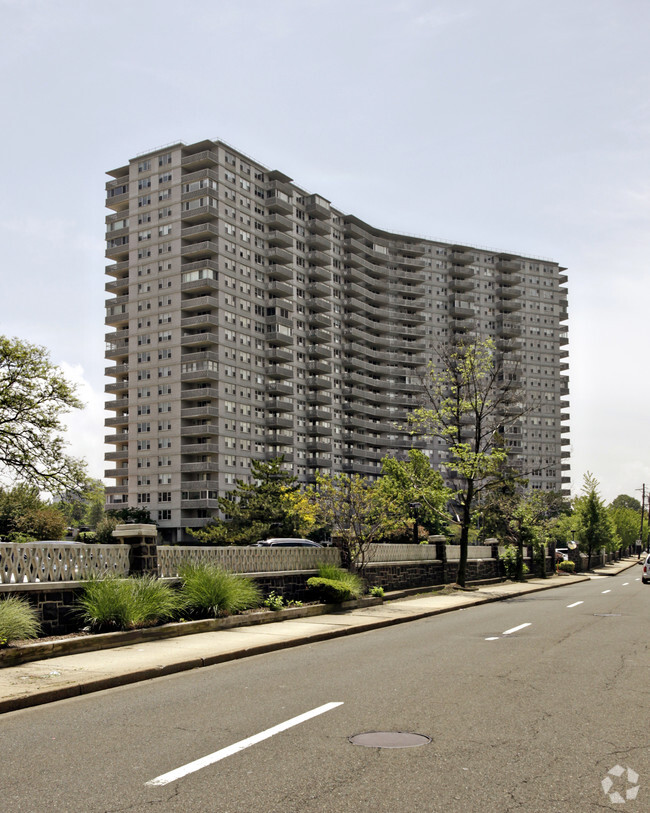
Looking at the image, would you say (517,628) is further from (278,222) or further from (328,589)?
(278,222)

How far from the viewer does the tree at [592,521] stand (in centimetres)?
7206

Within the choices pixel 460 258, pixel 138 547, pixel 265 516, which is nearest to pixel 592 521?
pixel 265 516

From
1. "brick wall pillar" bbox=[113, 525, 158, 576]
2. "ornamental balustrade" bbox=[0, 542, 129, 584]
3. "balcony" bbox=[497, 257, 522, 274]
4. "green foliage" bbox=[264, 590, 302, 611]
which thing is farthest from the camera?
"balcony" bbox=[497, 257, 522, 274]

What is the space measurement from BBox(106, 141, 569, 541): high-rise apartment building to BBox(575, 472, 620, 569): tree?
20.2 metres

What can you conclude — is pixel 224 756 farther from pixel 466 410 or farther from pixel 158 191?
pixel 158 191

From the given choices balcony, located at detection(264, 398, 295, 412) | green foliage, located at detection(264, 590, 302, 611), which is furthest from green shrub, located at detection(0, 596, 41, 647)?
balcony, located at detection(264, 398, 295, 412)

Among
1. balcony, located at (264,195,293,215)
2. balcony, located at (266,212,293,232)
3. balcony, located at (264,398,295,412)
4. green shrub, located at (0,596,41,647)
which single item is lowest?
green shrub, located at (0,596,41,647)

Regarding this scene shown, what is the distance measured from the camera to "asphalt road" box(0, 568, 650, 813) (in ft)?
17.5

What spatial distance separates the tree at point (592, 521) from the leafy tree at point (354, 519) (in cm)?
5287

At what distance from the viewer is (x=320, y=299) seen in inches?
4562

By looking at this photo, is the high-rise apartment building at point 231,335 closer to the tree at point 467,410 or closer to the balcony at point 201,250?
the balcony at point 201,250

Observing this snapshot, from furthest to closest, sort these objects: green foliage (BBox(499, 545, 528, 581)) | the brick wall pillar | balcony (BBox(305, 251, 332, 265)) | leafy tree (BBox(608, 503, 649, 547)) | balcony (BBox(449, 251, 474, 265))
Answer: balcony (BBox(449, 251, 474, 265))
balcony (BBox(305, 251, 332, 265))
leafy tree (BBox(608, 503, 649, 547))
green foliage (BBox(499, 545, 528, 581))
the brick wall pillar

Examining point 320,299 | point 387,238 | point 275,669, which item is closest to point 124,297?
point 320,299

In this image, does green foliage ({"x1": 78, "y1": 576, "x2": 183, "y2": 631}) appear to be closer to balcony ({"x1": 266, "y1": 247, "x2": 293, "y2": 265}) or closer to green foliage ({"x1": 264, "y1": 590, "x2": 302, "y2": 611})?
green foliage ({"x1": 264, "y1": 590, "x2": 302, "y2": 611})
